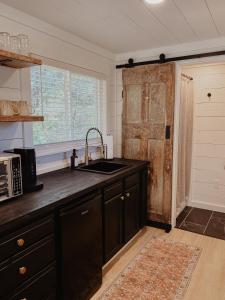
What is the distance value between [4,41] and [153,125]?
6.26 ft

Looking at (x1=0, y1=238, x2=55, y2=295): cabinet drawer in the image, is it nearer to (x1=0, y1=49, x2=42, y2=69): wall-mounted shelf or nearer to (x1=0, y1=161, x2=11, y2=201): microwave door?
(x1=0, y1=161, x2=11, y2=201): microwave door

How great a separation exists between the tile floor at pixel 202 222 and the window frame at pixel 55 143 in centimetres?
163

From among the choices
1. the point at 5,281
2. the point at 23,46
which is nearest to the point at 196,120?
the point at 23,46

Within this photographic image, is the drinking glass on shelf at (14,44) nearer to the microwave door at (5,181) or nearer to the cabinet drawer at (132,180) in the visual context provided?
the microwave door at (5,181)

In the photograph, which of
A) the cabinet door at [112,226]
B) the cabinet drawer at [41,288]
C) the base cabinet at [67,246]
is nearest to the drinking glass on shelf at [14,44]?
the base cabinet at [67,246]

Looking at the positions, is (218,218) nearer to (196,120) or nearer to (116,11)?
(196,120)

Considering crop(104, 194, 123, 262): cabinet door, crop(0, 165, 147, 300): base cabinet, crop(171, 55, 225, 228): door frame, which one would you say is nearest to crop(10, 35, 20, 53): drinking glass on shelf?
crop(0, 165, 147, 300): base cabinet

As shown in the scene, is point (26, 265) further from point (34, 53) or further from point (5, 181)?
point (34, 53)

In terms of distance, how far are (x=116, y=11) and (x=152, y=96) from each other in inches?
49.2

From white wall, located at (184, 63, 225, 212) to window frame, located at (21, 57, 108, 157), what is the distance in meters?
1.44

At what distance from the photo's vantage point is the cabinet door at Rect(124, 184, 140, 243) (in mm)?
2576

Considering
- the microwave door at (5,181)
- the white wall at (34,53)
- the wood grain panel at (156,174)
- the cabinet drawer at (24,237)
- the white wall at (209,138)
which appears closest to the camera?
the cabinet drawer at (24,237)

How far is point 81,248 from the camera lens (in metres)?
1.84

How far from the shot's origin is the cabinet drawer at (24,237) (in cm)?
127
